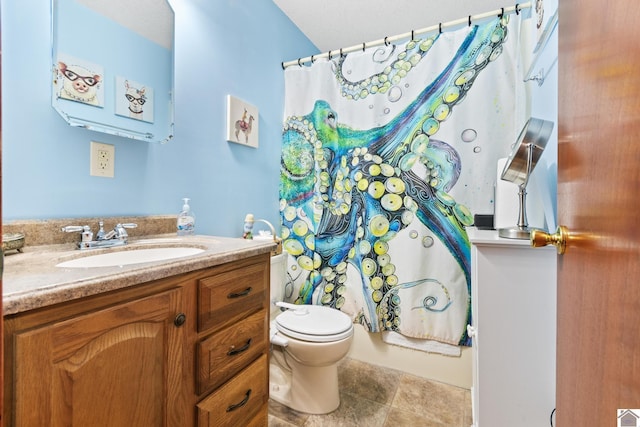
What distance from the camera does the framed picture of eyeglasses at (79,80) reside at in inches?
37.3

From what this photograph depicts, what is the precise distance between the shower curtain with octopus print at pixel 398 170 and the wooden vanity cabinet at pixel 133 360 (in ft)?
3.18

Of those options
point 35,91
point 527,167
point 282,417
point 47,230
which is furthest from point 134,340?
point 527,167

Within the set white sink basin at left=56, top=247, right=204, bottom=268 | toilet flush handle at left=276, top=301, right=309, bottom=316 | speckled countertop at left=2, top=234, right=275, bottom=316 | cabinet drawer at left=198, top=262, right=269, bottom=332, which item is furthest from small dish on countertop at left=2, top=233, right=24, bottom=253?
toilet flush handle at left=276, top=301, right=309, bottom=316

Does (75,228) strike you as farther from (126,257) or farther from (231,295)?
(231,295)

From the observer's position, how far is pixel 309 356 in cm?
139

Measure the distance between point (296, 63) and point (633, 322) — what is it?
217cm

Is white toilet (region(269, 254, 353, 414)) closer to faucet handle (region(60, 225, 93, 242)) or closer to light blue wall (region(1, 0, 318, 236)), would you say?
light blue wall (region(1, 0, 318, 236))

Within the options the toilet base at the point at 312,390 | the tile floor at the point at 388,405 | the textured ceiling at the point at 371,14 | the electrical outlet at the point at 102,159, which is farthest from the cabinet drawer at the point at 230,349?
the textured ceiling at the point at 371,14

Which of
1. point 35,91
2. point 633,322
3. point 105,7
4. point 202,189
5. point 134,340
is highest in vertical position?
point 105,7

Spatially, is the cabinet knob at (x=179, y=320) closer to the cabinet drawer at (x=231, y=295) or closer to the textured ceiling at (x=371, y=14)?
the cabinet drawer at (x=231, y=295)

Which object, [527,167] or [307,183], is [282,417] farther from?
[527,167]

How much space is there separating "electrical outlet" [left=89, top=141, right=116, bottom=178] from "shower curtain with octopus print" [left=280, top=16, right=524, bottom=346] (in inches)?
44.0

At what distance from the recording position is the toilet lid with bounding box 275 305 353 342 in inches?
53.9

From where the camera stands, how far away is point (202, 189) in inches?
58.6
